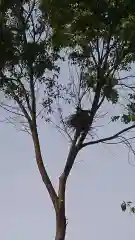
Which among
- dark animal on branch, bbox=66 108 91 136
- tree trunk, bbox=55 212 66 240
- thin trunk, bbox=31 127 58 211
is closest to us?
tree trunk, bbox=55 212 66 240

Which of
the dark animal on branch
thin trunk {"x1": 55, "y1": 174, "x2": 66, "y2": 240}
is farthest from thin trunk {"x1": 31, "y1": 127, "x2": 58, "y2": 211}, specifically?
the dark animal on branch

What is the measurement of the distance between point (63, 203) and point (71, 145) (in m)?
0.78

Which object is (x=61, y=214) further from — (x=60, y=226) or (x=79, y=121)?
(x=79, y=121)

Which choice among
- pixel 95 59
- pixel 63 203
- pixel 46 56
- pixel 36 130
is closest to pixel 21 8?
pixel 46 56

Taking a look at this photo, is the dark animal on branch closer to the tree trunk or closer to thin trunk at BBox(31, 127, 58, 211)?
thin trunk at BBox(31, 127, 58, 211)

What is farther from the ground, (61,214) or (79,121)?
(79,121)

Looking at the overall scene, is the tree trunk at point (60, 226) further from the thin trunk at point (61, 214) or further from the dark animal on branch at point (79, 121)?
the dark animal on branch at point (79, 121)

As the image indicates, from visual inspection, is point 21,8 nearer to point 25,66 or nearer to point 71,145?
point 25,66

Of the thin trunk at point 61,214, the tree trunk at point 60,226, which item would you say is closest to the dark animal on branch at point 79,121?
the thin trunk at point 61,214

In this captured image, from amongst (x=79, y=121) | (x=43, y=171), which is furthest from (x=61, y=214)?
(x=79, y=121)

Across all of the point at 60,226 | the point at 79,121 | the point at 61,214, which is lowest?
the point at 60,226

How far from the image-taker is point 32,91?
6758 millimetres

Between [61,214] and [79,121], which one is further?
[79,121]

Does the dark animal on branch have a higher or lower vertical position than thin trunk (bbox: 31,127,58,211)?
higher
